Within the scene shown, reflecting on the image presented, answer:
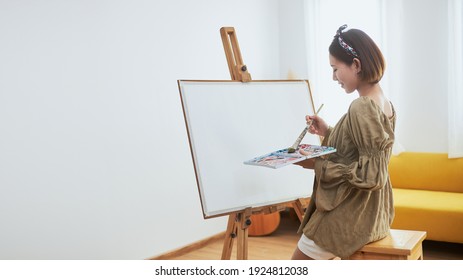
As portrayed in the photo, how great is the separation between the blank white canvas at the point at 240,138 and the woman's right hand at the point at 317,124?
0.30 meters

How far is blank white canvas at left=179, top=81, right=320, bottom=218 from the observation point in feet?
7.59

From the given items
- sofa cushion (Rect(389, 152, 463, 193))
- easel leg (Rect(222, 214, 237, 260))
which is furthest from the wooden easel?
sofa cushion (Rect(389, 152, 463, 193))

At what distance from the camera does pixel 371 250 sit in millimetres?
1961

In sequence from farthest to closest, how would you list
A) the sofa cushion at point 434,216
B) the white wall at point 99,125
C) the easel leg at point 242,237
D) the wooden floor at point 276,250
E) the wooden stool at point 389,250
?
the wooden floor at point 276,250 → the sofa cushion at point 434,216 → the white wall at point 99,125 → the easel leg at point 242,237 → the wooden stool at point 389,250

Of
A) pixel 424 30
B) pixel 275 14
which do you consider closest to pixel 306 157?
pixel 424 30

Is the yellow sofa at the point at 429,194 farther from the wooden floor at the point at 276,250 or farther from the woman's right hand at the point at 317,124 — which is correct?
the woman's right hand at the point at 317,124

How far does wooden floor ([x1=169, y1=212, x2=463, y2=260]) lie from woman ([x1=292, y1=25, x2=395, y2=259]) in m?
1.70

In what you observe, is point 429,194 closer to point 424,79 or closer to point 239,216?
point 424,79

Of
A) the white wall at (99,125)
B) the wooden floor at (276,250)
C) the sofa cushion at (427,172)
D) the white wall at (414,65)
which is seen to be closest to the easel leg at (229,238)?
the white wall at (99,125)

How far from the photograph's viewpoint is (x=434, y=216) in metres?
Result: 3.45

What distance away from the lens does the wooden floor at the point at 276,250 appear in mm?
3619

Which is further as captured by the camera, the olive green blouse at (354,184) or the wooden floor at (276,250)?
the wooden floor at (276,250)

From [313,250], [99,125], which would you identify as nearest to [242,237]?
[313,250]

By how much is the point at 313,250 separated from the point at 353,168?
0.35 m
